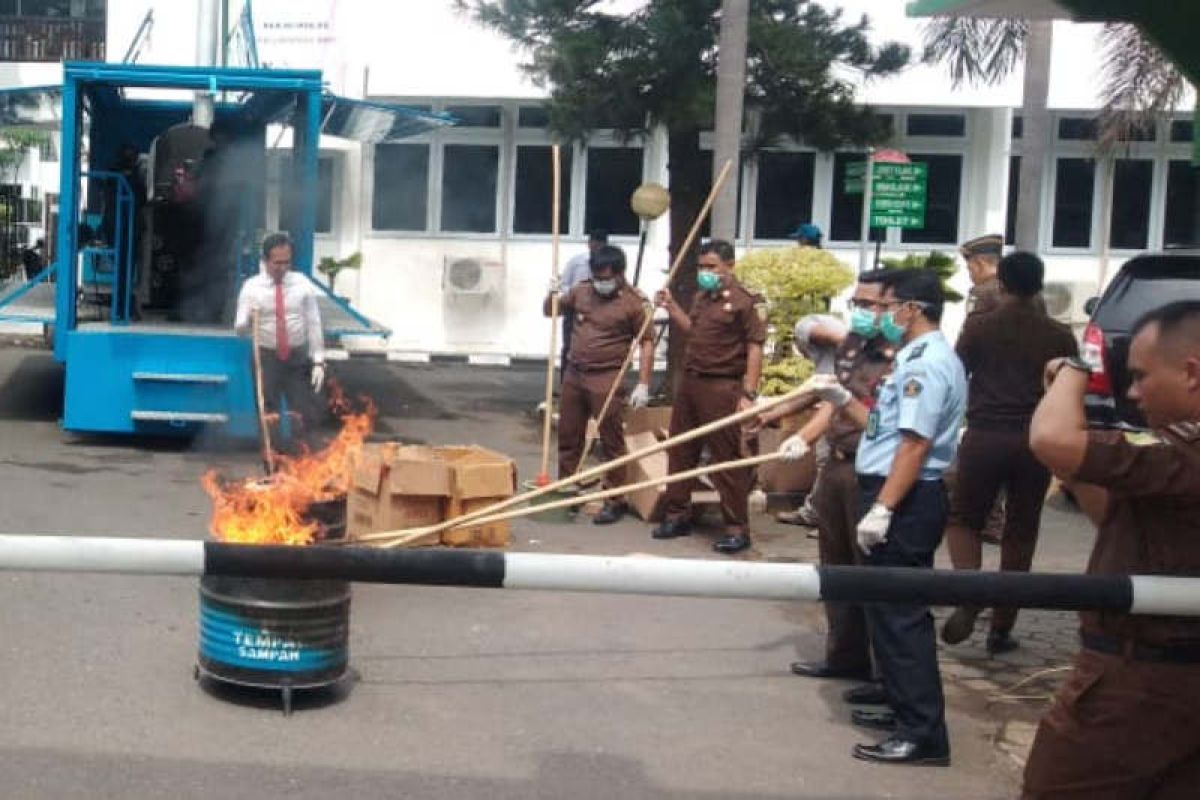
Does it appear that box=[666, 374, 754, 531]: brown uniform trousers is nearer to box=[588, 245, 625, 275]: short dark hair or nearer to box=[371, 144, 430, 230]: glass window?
box=[588, 245, 625, 275]: short dark hair

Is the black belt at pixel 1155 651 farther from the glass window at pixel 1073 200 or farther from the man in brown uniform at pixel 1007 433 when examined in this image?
the glass window at pixel 1073 200

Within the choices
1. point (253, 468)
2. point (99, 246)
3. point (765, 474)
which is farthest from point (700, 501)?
point (99, 246)

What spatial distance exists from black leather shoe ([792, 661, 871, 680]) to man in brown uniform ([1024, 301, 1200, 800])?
10.1 feet

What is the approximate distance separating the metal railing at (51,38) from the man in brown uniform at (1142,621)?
26336 millimetres

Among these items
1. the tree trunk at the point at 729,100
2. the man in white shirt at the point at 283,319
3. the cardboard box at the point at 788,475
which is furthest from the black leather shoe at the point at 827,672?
the tree trunk at the point at 729,100

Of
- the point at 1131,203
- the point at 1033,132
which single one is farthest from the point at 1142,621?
the point at 1131,203

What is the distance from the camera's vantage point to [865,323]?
19.7 ft

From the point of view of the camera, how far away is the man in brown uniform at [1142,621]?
3262mm

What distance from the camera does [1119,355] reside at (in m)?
8.38

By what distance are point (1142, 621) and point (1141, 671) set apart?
113mm

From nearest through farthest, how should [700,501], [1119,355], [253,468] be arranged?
[1119,355] → [700,501] → [253,468]

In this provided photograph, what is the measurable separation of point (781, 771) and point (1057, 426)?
240cm

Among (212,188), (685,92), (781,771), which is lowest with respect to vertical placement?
(781,771)

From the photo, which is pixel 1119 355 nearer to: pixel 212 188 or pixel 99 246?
pixel 212 188
